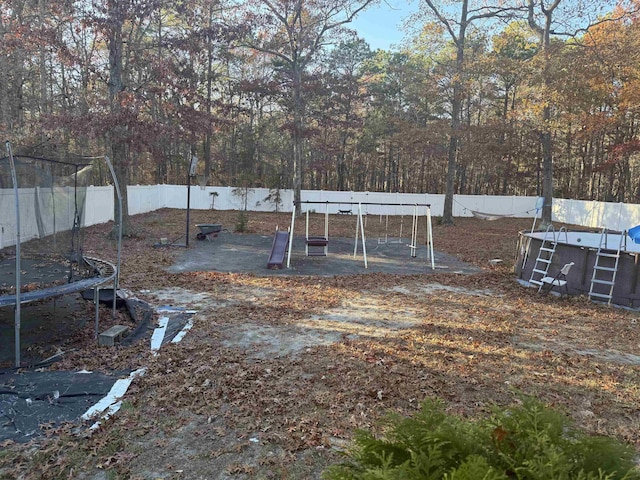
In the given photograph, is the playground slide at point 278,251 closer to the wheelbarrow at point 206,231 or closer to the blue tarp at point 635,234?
the wheelbarrow at point 206,231

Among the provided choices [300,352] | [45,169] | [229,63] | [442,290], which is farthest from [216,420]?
[229,63]

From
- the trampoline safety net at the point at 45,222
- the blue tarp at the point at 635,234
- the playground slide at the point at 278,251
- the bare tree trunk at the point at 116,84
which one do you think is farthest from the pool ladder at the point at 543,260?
the bare tree trunk at the point at 116,84

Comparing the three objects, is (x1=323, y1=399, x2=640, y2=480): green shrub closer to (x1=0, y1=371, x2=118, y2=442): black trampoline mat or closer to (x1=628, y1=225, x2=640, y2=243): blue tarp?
(x1=0, y1=371, x2=118, y2=442): black trampoline mat

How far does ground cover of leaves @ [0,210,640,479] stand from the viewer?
272cm

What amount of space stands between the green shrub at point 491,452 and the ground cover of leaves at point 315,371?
0.34 meters

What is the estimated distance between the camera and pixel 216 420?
3.13 m

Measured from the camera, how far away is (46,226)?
591 cm

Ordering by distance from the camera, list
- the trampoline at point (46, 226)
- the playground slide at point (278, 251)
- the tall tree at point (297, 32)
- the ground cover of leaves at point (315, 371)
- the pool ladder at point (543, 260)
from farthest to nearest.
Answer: the tall tree at point (297, 32)
the playground slide at point (278, 251)
the pool ladder at point (543, 260)
the trampoline at point (46, 226)
the ground cover of leaves at point (315, 371)

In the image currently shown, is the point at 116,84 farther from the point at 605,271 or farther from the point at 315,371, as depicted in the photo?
the point at 605,271

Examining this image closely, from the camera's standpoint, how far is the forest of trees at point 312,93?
37.3 ft

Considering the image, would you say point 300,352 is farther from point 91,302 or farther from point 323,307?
point 91,302

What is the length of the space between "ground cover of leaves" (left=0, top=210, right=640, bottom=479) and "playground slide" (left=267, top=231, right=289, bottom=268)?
132cm

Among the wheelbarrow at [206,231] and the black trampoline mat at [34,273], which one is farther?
the wheelbarrow at [206,231]

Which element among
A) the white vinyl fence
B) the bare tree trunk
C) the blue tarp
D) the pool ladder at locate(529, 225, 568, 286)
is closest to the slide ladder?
the pool ladder at locate(529, 225, 568, 286)
